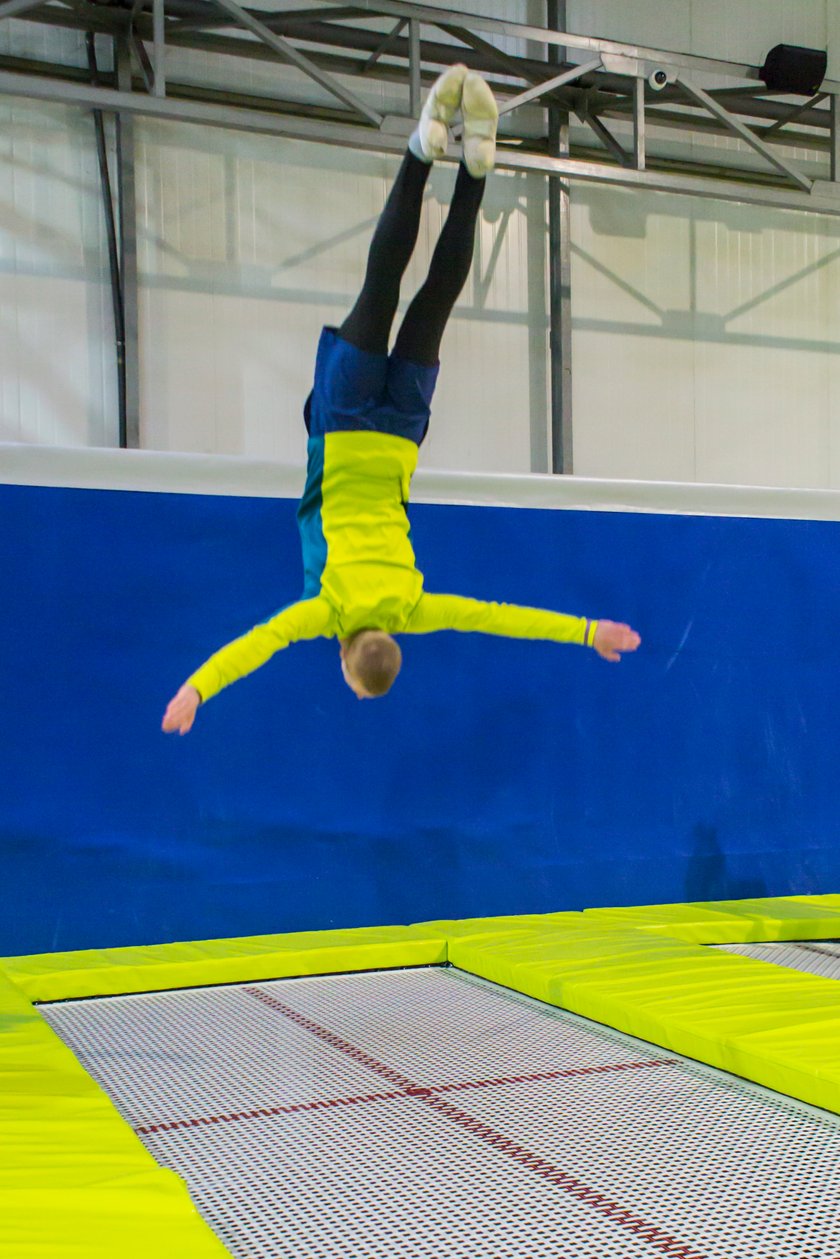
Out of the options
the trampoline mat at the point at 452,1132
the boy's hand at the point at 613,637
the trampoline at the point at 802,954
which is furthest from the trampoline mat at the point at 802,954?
the boy's hand at the point at 613,637

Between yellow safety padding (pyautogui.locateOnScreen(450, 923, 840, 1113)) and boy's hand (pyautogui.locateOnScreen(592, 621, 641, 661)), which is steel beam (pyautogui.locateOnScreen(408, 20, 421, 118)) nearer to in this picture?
boy's hand (pyautogui.locateOnScreen(592, 621, 641, 661))

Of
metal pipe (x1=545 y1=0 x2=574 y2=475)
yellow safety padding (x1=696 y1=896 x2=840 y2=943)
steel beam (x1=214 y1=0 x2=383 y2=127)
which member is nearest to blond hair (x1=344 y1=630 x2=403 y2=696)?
yellow safety padding (x1=696 y1=896 x2=840 y2=943)

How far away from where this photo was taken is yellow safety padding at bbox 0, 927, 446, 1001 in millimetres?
3275

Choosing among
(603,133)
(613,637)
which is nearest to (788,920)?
(613,637)

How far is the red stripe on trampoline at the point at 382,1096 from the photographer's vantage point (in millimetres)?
2291

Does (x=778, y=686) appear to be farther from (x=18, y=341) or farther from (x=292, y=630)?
(x=18, y=341)

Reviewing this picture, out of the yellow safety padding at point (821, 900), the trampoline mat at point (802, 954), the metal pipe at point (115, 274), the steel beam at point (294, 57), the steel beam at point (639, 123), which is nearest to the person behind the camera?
the trampoline mat at point (802, 954)

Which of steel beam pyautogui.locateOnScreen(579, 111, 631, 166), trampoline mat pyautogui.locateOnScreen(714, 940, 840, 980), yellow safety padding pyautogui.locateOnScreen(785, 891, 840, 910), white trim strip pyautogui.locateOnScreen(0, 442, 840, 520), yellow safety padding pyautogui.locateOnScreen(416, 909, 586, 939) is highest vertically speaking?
steel beam pyautogui.locateOnScreen(579, 111, 631, 166)

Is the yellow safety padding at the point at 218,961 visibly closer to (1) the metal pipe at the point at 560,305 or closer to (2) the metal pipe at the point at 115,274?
(2) the metal pipe at the point at 115,274

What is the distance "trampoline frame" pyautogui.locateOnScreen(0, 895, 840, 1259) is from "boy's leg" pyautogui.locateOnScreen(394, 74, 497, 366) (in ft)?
5.45

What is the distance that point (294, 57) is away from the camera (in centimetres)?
559

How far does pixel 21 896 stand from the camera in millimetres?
3650

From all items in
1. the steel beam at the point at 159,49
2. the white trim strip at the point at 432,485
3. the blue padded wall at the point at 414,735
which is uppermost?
the steel beam at the point at 159,49

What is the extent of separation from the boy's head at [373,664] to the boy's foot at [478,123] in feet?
3.50
